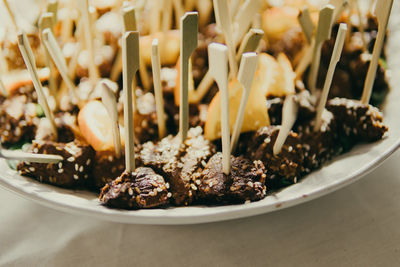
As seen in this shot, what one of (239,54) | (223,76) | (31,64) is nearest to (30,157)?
(31,64)

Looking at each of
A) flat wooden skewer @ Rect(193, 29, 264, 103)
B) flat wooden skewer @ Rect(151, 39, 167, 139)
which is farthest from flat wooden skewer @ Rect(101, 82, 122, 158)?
flat wooden skewer @ Rect(193, 29, 264, 103)

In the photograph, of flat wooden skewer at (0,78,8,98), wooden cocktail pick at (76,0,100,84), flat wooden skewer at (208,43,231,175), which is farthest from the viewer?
flat wooden skewer at (0,78,8,98)

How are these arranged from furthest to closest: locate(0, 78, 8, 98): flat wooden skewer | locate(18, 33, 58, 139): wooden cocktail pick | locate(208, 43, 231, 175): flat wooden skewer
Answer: locate(0, 78, 8, 98): flat wooden skewer → locate(18, 33, 58, 139): wooden cocktail pick → locate(208, 43, 231, 175): flat wooden skewer

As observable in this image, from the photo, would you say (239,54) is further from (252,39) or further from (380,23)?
(380,23)

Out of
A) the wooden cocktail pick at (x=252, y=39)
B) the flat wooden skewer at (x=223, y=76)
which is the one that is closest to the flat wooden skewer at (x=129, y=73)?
the flat wooden skewer at (x=223, y=76)

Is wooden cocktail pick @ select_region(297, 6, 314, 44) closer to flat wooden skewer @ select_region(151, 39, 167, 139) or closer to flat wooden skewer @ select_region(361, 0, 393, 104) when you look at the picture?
flat wooden skewer @ select_region(361, 0, 393, 104)

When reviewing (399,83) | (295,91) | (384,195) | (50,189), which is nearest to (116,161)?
(50,189)

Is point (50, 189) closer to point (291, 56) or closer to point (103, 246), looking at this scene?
point (103, 246)
